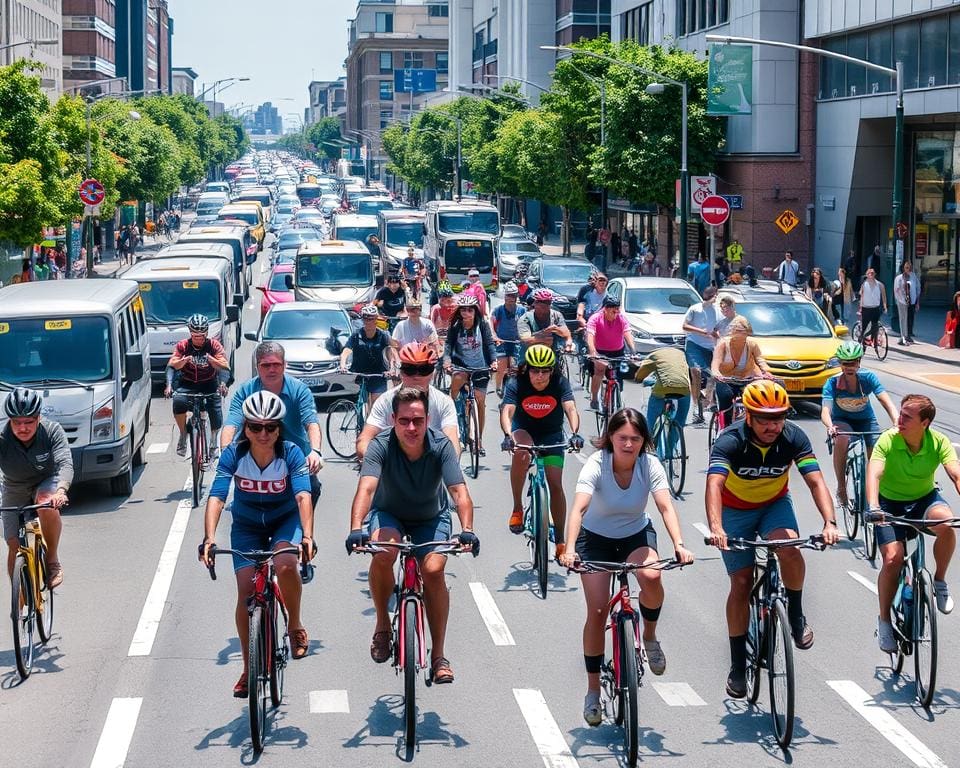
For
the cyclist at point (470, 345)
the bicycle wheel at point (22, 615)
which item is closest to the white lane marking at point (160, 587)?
the bicycle wheel at point (22, 615)

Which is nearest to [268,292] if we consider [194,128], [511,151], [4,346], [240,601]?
[4,346]

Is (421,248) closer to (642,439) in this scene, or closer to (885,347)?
(885,347)

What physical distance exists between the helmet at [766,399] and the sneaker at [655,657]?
1362 millimetres

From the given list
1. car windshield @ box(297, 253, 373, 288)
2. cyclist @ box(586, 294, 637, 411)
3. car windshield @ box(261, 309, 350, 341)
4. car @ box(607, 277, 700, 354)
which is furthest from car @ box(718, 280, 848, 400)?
car windshield @ box(297, 253, 373, 288)

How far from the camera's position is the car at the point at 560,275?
3859 cm

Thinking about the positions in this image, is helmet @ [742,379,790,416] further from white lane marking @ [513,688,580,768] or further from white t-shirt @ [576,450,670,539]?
white lane marking @ [513,688,580,768]

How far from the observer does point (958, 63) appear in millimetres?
39750

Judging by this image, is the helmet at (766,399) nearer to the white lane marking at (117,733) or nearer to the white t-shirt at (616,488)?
the white t-shirt at (616,488)

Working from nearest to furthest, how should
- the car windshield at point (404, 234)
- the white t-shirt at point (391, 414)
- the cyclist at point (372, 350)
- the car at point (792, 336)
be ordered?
1. the white t-shirt at point (391, 414)
2. the cyclist at point (372, 350)
3. the car at point (792, 336)
4. the car windshield at point (404, 234)

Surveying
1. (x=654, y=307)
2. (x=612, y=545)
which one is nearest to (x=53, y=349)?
(x=612, y=545)

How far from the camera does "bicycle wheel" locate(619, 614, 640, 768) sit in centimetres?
803

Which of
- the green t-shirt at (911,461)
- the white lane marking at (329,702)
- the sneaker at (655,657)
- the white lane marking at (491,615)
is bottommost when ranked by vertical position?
the white lane marking at (329,702)

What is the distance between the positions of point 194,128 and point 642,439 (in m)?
117

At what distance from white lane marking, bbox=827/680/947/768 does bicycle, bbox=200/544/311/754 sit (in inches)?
128
